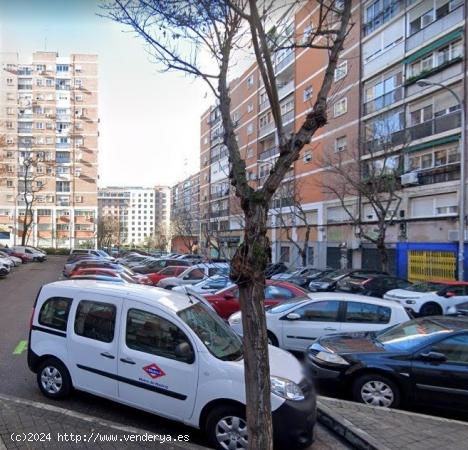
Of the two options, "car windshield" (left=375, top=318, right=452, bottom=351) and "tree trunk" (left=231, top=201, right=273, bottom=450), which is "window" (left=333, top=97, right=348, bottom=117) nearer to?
"car windshield" (left=375, top=318, right=452, bottom=351)

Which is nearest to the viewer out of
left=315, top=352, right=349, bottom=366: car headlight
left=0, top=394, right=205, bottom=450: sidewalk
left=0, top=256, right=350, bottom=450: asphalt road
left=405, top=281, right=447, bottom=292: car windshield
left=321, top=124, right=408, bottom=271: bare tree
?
left=0, top=394, right=205, bottom=450: sidewalk

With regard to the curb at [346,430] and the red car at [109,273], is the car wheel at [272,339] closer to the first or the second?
the curb at [346,430]

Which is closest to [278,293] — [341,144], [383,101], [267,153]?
[383,101]

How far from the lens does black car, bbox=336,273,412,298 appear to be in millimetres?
15445

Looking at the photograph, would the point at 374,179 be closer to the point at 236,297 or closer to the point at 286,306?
the point at 236,297

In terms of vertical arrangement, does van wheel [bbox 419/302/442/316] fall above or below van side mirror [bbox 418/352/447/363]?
below

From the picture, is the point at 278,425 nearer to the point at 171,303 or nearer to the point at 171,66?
the point at 171,303

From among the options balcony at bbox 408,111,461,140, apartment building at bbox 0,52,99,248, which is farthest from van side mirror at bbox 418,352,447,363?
apartment building at bbox 0,52,99,248

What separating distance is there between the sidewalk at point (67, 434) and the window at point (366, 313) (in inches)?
A: 176

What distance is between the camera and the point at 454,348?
5.54 meters

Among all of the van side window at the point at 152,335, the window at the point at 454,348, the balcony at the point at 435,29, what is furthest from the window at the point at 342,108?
the van side window at the point at 152,335

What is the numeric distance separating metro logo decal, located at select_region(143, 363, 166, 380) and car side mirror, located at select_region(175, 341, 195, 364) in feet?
0.80

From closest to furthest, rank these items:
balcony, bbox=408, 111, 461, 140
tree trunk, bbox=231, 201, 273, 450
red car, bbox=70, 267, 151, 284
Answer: tree trunk, bbox=231, 201, 273, 450
red car, bbox=70, 267, 151, 284
balcony, bbox=408, 111, 461, 140

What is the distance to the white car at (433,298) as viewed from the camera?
523 inches
